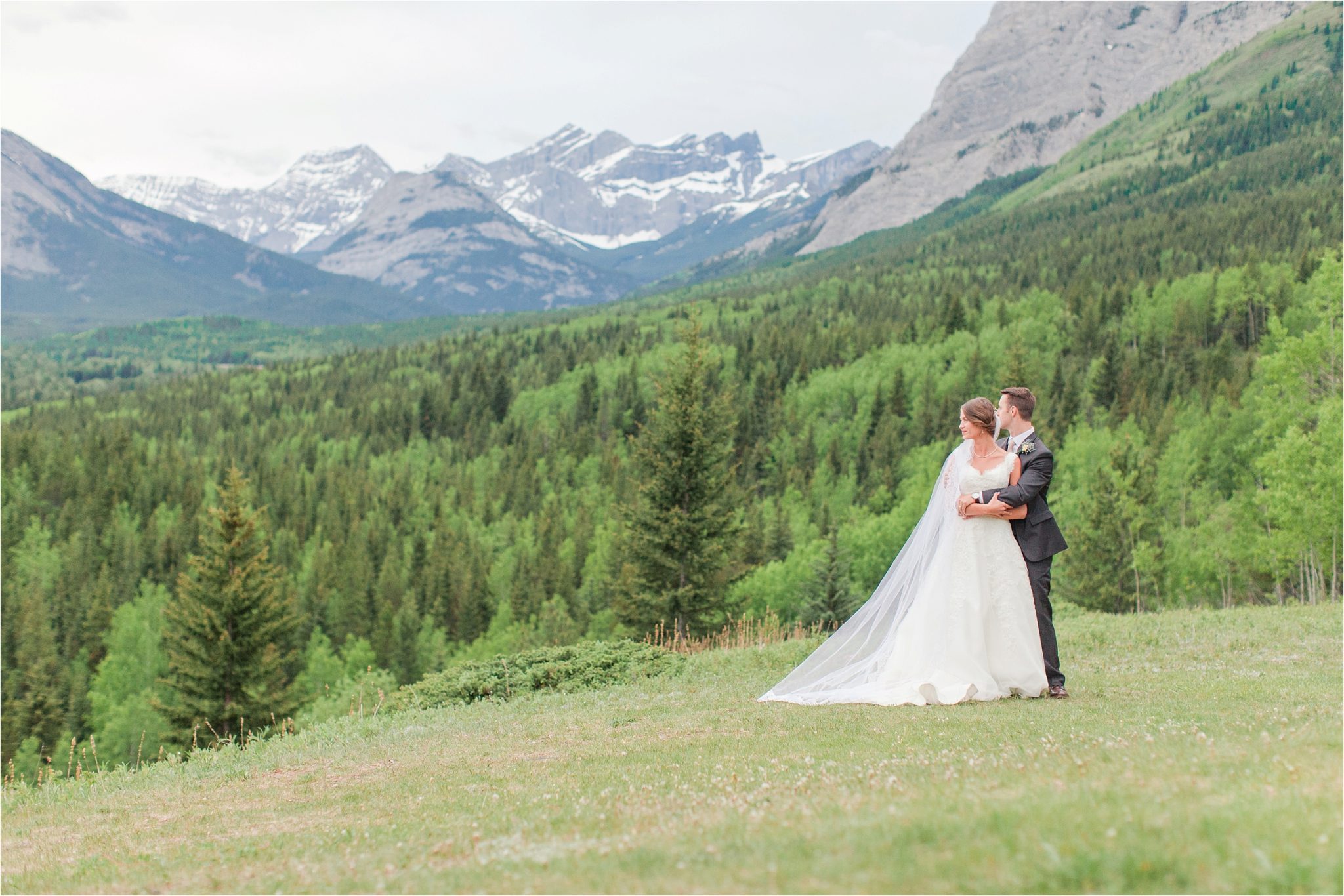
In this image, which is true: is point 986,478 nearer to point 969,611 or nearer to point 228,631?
point 969,611

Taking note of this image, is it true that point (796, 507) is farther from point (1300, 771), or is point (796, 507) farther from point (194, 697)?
point (1300, 771)

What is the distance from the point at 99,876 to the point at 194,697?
1407 inches

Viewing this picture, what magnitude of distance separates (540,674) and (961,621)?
370 inches

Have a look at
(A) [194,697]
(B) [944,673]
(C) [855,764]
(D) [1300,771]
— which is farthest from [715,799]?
(A) [194,697]

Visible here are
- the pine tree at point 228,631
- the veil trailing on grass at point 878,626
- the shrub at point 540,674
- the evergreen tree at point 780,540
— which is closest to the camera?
the veil trailing on grass at point 878,626

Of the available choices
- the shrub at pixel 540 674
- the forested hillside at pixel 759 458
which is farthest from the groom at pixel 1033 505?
the forested hillside at pixel 759 458

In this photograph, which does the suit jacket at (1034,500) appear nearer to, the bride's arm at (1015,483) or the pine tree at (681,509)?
the bride's arm at (1015,483)

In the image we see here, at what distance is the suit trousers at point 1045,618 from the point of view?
1129cm

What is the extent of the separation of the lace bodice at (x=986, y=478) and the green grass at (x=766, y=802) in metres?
2.67

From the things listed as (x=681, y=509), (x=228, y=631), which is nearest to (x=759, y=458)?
(x=681, y=509)

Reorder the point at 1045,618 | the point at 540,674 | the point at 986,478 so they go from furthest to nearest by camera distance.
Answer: the point at 540,674, the point at 986,478, the point at 1045,618

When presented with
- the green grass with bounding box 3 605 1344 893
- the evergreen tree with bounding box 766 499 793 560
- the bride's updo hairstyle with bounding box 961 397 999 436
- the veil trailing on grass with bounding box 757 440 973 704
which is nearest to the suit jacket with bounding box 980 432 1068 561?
the bride's updo hairstyle with bounding box 961 397 999 436

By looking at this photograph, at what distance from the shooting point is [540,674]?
59.1 ft

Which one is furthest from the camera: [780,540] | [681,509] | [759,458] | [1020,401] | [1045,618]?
[759,458]
